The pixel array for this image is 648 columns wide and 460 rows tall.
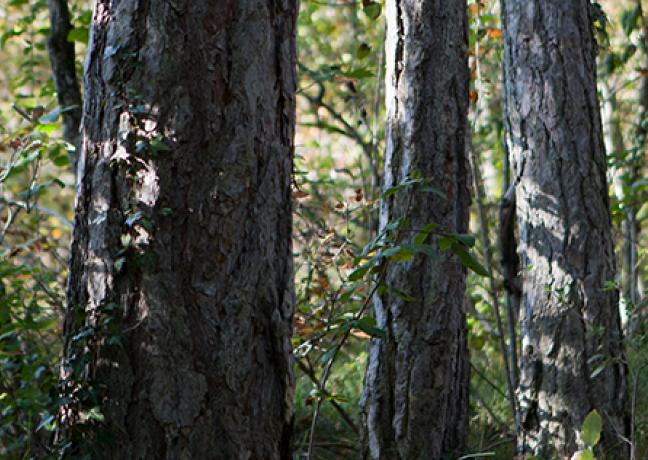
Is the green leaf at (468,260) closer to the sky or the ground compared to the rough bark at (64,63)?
closer to the ground

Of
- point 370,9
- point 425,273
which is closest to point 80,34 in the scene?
point 370,9

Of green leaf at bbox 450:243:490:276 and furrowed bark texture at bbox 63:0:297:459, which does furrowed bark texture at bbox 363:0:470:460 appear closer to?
green leaf at bbox 450:243:490:276

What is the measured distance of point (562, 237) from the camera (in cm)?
432

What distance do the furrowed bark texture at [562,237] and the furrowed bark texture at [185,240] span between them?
2.64 metres

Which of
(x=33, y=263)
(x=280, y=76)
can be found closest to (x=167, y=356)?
(x=280, y=76)

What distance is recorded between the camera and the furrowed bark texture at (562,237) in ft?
13.9

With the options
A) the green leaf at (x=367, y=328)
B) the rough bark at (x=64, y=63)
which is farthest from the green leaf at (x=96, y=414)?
the rough bark at (x=64, y=63)

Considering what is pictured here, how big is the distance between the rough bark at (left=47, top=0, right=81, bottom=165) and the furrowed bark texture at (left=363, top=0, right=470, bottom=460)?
1527mm

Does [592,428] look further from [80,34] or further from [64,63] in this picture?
[64,63]

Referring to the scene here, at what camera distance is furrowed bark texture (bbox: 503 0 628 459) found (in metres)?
4.24

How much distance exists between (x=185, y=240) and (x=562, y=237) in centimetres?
288

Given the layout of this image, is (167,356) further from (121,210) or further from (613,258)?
(613,258)

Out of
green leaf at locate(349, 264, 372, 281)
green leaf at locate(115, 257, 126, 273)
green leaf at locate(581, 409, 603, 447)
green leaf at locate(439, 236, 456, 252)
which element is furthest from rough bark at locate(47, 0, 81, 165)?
green leaf at locate(581, 409, 603, 447)

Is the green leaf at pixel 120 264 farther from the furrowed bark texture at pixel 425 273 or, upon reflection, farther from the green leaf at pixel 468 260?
the furrowed bark texture at pixel 425 273
